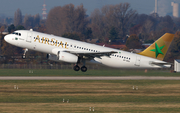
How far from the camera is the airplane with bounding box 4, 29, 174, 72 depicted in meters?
49.6

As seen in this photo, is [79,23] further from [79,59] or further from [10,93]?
[10,93]

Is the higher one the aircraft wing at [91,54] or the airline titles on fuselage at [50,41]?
the airline titles on fuselage at [50,41]

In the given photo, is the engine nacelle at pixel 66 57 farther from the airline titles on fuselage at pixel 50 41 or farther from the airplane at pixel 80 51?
the airline titles on fuselage at pixel 50 41

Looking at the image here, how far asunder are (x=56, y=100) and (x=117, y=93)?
7.63 m

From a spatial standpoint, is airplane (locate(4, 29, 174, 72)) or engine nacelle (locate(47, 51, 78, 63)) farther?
airplane (locate(4, 29, 174, 72))

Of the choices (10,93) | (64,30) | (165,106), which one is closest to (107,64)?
(10,93)

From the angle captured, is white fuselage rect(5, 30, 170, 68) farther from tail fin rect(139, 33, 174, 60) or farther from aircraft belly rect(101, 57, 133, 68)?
tail fin rect(139, 33, 174, 60)

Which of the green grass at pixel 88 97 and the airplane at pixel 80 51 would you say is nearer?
Answer: the green grass at pixel 88 97

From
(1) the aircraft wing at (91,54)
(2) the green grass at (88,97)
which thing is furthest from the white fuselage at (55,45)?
(2) the green grass at (88,97)

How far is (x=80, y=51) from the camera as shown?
50.8m

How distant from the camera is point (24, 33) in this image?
50.1 meters

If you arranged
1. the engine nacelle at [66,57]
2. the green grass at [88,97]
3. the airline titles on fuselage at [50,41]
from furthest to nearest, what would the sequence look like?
the airline titles on fuselage at [50,41] → the engine nacelle at [66,57] → the green grass at [88,97]

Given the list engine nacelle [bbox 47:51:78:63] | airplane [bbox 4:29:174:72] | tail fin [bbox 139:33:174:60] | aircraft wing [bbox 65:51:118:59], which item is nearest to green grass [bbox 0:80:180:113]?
engine nacelle [bbox 47:51:78:63]

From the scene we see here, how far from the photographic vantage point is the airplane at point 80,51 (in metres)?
49.6
